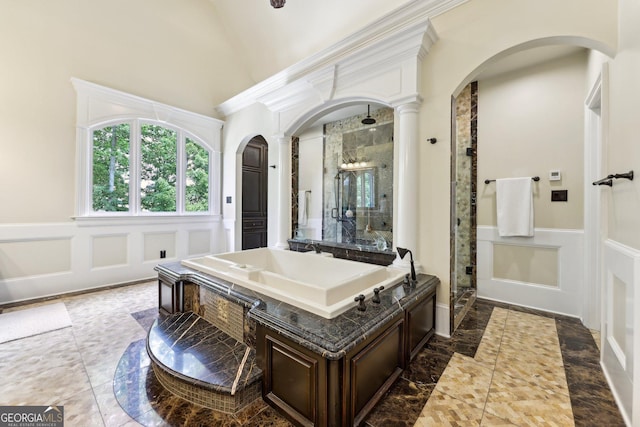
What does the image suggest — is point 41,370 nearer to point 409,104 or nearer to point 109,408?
point 109,408

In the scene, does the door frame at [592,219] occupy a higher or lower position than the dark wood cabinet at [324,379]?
higher

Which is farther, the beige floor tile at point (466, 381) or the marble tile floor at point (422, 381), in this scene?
the beige floor tile at point (466, 381)

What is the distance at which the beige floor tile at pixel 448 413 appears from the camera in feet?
4.46

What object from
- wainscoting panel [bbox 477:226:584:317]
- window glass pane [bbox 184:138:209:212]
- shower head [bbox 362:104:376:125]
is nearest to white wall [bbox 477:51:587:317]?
wainscoting panel [bbox 477:226:584:317]

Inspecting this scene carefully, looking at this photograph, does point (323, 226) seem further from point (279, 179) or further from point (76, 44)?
point (76, 44)

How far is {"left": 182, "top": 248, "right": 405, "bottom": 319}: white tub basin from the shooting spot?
5.37 feet

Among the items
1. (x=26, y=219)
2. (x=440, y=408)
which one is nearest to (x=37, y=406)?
(x=440, y=408)

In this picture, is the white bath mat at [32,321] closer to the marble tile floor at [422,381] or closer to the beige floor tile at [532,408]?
the marble tile floor at [422,381]

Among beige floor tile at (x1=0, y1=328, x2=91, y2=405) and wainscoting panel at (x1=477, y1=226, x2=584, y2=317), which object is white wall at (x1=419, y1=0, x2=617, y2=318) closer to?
wainscoting panel at (x1=477, y1=226, x2=584, y2=317)

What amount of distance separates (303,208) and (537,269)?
2.92 m

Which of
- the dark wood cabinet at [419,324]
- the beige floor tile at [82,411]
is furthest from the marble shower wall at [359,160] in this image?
the beige floor tile at [82,411]

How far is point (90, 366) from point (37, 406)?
38 centimetres

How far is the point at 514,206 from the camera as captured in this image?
3.01m

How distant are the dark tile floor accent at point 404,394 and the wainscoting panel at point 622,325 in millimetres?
109
